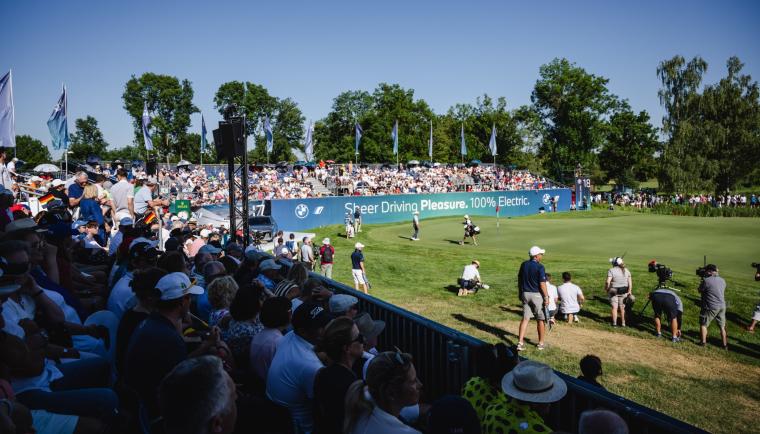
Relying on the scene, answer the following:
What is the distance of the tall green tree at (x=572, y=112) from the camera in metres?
81.6

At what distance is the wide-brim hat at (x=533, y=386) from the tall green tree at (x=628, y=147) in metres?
88.9

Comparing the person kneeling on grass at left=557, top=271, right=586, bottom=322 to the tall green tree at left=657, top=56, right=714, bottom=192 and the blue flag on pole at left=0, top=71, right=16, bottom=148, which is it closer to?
the blue flag on pole at left=0, top=71, right=16, bottom=148

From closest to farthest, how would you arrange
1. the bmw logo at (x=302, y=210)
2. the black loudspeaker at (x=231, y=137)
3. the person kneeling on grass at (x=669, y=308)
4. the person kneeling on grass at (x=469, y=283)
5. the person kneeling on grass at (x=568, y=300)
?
the person kneeling on grass at (x=669, y=308), the person kneeling on grass at (x=568, y=300), the black loudspeaker at (x=231, y=137), the person kneeling on grass at (x=469, y=283), the bmw logo at (x=302, y=210)

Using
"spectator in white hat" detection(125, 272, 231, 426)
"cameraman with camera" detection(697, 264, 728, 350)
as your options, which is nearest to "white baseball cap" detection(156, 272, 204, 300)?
"spectator in white hat" detection(125, 272, 231, 426)

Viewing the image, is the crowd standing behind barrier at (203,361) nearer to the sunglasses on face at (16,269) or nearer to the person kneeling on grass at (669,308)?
the sunglasses on face at (16,269)

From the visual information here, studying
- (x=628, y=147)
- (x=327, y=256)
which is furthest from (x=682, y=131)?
(x=327, y=256)

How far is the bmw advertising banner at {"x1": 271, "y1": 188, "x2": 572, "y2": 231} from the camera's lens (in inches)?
1430

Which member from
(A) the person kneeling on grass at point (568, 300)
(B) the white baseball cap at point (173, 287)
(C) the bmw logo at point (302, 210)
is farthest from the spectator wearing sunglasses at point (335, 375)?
(C) the bmw logo at point (302, 210)

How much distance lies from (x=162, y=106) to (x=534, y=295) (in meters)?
91.9

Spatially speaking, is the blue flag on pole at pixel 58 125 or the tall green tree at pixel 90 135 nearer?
the blue flag on pole at pixel 58 125

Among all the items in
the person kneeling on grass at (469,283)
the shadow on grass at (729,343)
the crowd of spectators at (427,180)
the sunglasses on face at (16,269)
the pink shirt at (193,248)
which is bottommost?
the shadow on grass at (729,343)

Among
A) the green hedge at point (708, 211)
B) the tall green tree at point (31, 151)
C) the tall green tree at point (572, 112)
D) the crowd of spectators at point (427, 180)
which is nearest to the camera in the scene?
the crowd of spectators at point (427, 180)

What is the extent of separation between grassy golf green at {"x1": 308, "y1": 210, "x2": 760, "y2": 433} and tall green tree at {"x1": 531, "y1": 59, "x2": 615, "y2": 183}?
48999 millimetres

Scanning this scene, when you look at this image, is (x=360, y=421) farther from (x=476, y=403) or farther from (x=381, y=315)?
(x=381, y=315)
